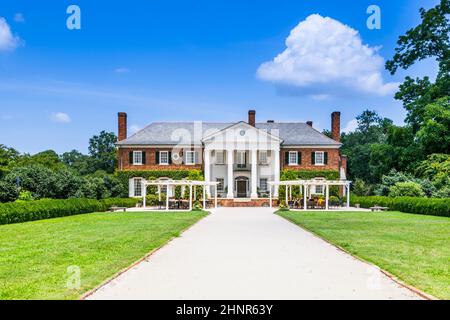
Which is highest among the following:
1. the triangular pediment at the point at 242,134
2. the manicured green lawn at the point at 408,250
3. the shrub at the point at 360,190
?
the triangular pediment at the point at 242,134

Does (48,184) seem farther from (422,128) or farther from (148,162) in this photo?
(422,128)

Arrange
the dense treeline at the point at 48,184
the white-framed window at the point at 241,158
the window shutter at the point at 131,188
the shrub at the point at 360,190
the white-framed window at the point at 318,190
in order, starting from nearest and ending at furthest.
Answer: the dense treeline at the point at 48,184 → the window shutter at the point at 131,188 → the white-framed window at the point at 241,158 → the white-framed window at the point at 318,190 → the shrub at the point at 360,190

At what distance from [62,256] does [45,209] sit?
1561 cm

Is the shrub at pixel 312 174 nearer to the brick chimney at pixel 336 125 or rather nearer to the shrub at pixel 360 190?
the brick chimney at pixel 336 125

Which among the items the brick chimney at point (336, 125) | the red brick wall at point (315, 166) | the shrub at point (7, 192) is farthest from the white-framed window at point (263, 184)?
the shrub at point (7, 192)

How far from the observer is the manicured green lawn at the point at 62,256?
7.41m

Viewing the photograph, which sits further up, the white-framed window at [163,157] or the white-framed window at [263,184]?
the white-framed window at [163,157]

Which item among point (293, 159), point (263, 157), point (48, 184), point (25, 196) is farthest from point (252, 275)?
point (293, 159)

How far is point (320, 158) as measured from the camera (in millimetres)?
46031

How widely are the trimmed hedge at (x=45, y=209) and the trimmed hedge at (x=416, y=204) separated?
66.1 ft

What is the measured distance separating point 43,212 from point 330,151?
28.6m

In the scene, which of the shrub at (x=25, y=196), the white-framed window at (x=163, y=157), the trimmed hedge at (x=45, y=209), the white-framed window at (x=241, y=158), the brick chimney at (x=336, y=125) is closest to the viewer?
the trimmed hedge at (x=45, y=209)

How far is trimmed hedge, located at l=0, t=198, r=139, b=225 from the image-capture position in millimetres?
21798

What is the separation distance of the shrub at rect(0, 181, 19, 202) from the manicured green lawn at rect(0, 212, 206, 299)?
10.7 metres
